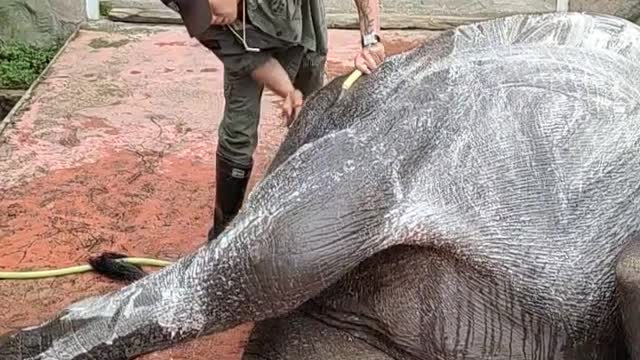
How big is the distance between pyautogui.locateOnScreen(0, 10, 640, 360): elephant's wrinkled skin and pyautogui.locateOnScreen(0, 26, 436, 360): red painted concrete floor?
756 mm

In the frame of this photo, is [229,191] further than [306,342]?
Yes

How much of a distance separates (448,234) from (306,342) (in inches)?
16.2

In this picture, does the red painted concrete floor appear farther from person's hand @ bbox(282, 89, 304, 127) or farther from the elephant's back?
the elephant's back

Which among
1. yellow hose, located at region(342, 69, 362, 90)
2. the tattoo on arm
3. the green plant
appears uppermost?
yellow hose, located at region(342, 69, 362, 90)

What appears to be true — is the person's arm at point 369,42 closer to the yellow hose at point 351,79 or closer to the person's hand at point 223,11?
the yellow hose at point 351,79

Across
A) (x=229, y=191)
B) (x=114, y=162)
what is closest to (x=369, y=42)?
(x=229, y=191)

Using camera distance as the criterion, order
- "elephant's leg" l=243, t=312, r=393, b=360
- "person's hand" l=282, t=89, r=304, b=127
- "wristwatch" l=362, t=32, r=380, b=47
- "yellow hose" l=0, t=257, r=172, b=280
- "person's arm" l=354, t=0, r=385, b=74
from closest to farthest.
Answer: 1. "elephant's leg" l=243, t=312, r=393, b=360
2. "person's arm" l=354, t=0, r=385, b=74
3. "wristwatch" l=362, t=32, r=380, b=47
4. "person's hand" l=282, t=89, r=304, b=127
5. "yellow hose" l=0, t=257, r=172, b=280

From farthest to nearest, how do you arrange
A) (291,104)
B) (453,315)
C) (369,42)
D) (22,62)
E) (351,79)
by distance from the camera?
(22,62), (291,104), (369,42), (351,79), (453,315)

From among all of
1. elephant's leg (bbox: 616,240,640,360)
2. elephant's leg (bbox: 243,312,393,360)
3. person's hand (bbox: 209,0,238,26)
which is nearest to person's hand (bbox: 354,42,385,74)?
person's hand (bbox: 209,0,238,26)

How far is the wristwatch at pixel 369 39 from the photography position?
2.77 metres

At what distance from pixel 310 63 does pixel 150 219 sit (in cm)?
65

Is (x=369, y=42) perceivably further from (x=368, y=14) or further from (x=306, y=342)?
(x=306, y=342)

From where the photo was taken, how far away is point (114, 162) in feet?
13.1

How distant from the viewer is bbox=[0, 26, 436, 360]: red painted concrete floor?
325 centimetres
